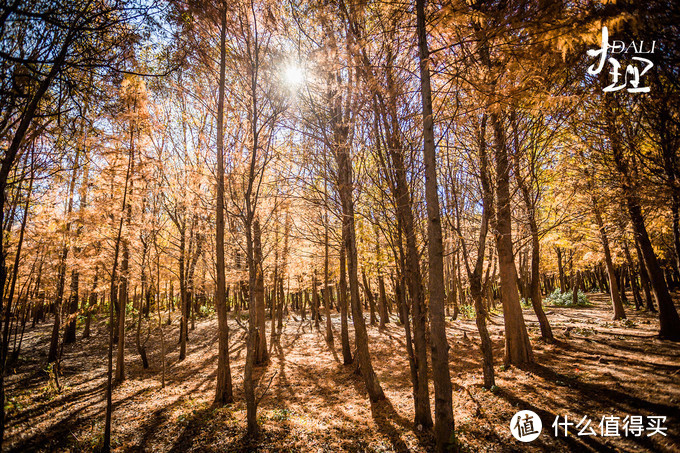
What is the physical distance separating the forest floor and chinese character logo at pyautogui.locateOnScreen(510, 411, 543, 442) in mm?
124

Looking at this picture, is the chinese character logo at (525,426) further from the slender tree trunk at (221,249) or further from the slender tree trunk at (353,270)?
the slender tree trunk at (221,249)

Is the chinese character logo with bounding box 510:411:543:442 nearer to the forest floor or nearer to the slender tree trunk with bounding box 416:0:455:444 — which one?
the forest floor

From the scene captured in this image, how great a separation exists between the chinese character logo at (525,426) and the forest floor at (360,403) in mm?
124

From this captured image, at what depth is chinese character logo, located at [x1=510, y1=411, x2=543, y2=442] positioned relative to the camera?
4.67 m

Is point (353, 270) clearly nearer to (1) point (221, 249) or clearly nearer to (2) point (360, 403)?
(1) point (221, 249)

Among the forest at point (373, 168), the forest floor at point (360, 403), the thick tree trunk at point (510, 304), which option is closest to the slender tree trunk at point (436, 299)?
the forest at point (373, 168)

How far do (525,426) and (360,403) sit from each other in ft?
11.9

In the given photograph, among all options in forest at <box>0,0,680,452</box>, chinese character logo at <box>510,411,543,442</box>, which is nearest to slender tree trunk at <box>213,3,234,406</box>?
forest at <box>0,0,680,452</box>

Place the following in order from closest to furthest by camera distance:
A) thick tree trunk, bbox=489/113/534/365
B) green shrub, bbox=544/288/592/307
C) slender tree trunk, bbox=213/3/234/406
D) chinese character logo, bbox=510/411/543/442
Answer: chinese character logo, bbox=510/411/543/442 → slender tree trunk, bbox=213/3/234/406 → thick tree trunk, bbox=489/113/534/365 → green shrub, bbox=544/288/592/307

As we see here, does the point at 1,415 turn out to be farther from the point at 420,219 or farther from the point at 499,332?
the point at 499,332

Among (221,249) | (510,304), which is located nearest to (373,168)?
(221,249)

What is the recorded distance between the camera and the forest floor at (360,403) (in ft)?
16.1

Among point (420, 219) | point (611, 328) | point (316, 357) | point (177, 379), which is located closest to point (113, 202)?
point (177, 379)

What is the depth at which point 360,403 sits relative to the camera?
7.11m
